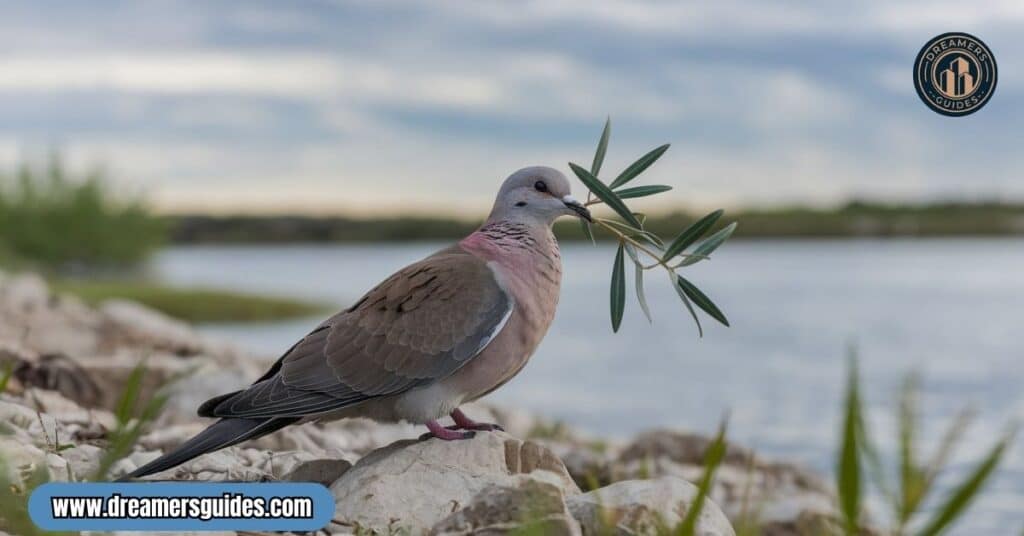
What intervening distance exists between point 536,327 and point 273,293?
3133cm

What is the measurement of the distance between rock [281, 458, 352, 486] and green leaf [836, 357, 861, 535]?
244cm

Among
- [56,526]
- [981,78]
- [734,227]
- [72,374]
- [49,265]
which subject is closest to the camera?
[56,526]

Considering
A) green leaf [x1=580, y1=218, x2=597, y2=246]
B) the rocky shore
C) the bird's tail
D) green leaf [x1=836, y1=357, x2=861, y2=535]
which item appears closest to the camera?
green leaf [x1=836, y1=357, x2=861, y2=535]

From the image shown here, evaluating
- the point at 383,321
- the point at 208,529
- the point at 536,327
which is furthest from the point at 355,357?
the point at 208,529

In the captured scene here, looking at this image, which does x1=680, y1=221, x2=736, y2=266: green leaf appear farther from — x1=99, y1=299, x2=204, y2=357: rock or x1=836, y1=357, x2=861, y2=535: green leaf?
x1=99, y1=299, x2=204, y2=357: rock

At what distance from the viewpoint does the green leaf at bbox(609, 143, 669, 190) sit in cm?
467

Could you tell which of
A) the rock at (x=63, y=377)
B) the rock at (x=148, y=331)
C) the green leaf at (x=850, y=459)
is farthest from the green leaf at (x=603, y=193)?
the rock at (x=148, y=331)

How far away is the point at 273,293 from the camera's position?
1388 inches

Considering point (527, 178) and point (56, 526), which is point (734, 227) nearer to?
point (527, 178)

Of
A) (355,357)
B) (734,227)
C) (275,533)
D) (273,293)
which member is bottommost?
(275,533)

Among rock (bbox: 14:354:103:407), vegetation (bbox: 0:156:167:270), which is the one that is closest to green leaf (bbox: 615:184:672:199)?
rock (bbox: 14:354:103:407)

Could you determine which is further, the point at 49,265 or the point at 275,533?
the point at 49,265

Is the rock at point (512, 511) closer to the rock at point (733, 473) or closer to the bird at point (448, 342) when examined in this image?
the bird at point (448, 342)

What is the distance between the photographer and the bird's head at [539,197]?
4.71 metres
